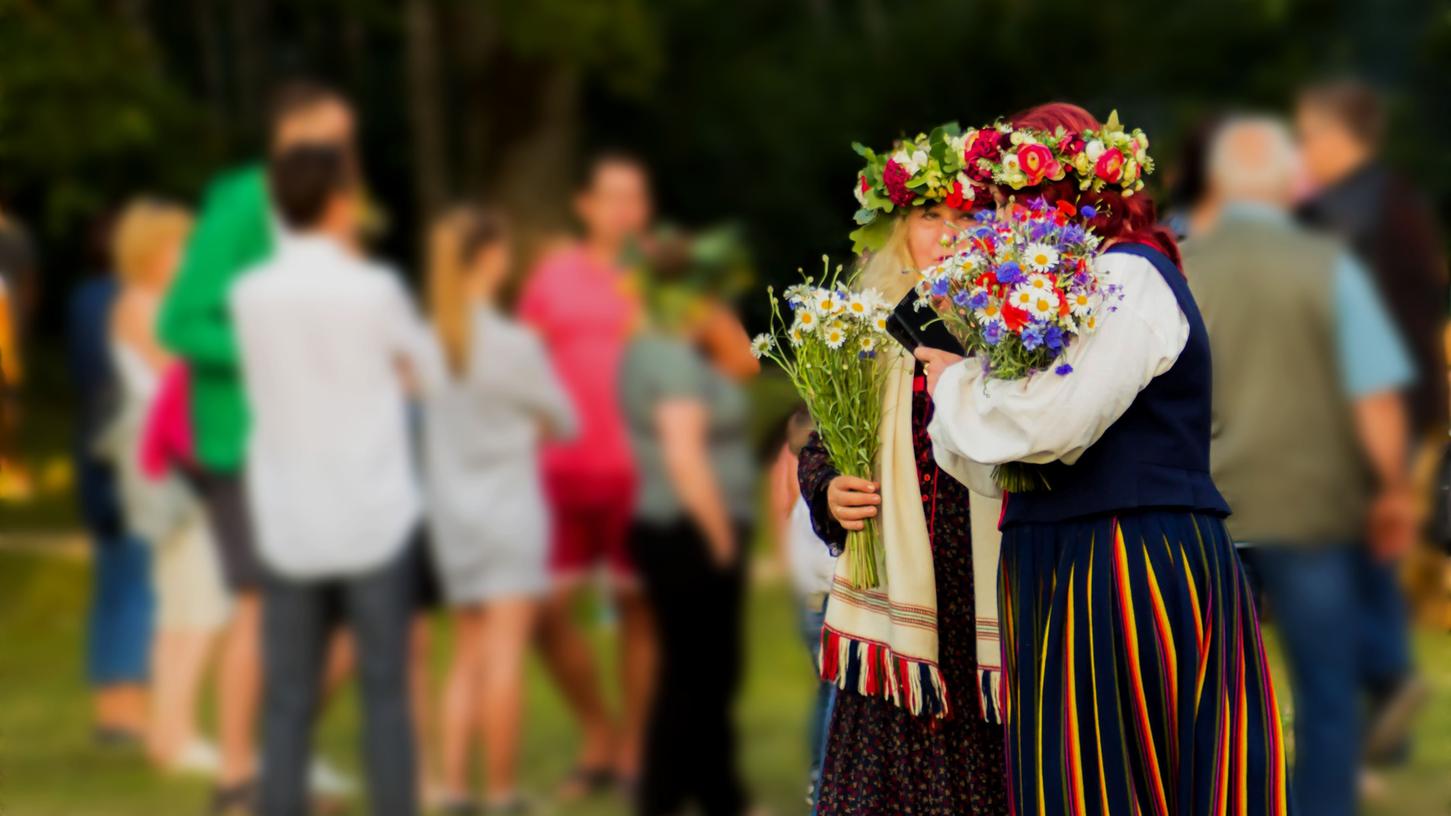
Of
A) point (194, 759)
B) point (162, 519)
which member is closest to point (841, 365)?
point (162, 519)

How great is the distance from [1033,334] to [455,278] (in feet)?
7.99

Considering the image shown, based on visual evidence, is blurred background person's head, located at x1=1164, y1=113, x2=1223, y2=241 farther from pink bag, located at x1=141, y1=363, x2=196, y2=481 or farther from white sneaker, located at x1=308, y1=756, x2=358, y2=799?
white sneaker, located at x1=308, y1=756, x2=358, y2=799

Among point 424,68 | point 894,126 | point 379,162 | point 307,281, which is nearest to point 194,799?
point 307,281

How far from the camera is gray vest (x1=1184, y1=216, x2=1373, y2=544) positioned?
3602mm

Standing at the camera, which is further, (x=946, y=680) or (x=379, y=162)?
(x=379, y=162)

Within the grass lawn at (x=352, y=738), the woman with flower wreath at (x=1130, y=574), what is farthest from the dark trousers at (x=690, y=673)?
the woman with flower wreath at (x=1130, y=574)

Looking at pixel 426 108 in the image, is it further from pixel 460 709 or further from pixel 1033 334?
pixel 1033 334

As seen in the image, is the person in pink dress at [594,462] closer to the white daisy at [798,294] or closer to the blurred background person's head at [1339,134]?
the blurred background person's head at [1339,134]

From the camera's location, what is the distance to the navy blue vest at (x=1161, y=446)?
6.96ft

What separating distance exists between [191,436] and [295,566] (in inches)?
22.3

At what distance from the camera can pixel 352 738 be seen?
457 centimetres

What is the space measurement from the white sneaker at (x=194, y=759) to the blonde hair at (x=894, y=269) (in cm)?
315

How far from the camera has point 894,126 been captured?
3.14 m

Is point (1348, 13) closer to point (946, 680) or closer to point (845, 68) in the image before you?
point (845, 68)
